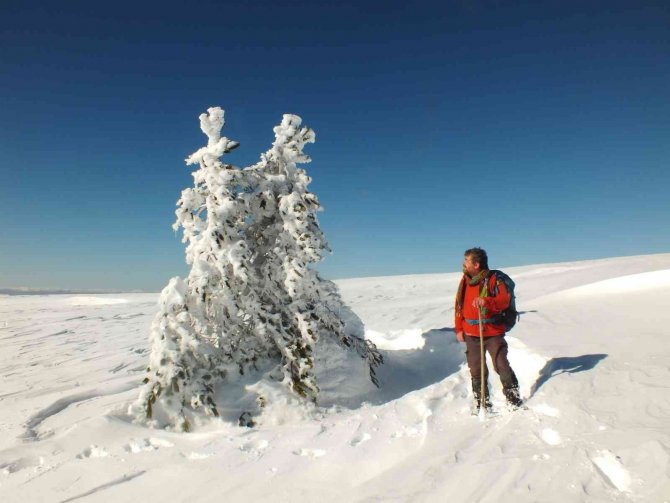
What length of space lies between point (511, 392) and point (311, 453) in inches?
111

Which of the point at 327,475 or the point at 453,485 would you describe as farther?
the point at 327,475

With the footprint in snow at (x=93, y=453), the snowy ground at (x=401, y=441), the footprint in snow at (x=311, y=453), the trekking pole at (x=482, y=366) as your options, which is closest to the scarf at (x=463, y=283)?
the trekking pole at (x=482, y=366)

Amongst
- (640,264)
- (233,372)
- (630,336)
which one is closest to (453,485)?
(233,372)

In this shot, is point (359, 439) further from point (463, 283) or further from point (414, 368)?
point (414, 368)

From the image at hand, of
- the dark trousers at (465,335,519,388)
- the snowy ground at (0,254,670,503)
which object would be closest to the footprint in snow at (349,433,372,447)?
the snowy ground at (0,254,670,503)

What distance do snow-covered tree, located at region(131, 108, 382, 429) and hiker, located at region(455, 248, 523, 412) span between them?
2762 millimetres

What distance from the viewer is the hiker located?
5746 mm

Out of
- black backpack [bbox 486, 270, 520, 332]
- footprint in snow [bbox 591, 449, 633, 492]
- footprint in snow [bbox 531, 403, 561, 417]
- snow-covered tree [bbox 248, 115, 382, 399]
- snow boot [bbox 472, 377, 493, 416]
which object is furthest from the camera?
snow-covered tree [bbox 248, 115, 382, 399]

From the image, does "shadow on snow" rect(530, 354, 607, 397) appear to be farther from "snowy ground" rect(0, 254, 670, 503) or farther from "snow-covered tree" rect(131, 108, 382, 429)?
"snow-covered tree" rect(131, 108, 382, 429)

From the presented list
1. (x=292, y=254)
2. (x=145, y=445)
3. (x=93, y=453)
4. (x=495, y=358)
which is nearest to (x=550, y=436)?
(x=495, y=358)

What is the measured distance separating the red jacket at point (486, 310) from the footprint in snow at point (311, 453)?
2.80 metres

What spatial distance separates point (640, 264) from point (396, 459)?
25.1 m

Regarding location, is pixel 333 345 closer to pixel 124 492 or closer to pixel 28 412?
pixel 124 492

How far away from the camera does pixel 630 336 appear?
308 inches
